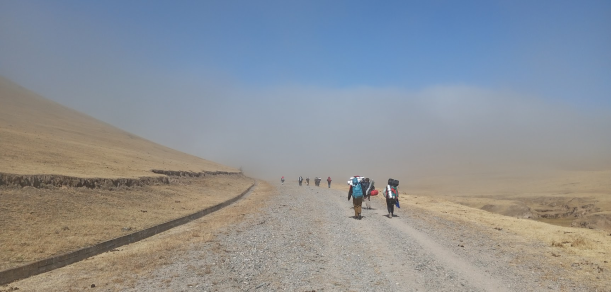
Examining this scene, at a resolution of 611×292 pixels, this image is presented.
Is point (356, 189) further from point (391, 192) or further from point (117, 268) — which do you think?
point (117, 268)

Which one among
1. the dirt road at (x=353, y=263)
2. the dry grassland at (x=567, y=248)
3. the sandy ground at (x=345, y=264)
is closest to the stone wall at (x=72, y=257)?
the sandy ground at (x=345, y=264)

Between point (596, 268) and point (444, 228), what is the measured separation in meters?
7.67

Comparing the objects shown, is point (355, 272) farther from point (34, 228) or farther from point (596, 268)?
point (34, 228)

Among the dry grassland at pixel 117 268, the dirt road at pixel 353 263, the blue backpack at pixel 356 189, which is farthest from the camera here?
the blue backpack at pixel 356 189

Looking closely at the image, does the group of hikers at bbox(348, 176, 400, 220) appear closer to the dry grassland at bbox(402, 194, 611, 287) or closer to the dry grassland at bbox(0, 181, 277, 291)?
the dry grassland at bbox(402, 194, 611, 287)

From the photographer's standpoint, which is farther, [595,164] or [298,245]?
[595,164]

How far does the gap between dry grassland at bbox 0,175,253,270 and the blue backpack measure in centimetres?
957

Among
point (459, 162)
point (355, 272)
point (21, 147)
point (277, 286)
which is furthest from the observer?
point (459, 162)

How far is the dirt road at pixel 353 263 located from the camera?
31.1ft

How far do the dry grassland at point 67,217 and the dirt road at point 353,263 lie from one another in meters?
4.10

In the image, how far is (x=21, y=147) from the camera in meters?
28.7

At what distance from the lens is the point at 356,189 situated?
22.2 meters

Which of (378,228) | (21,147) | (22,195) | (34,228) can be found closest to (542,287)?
(378,228)

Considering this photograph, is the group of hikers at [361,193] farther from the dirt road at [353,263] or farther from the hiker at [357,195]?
the dirt road at [353,263]
